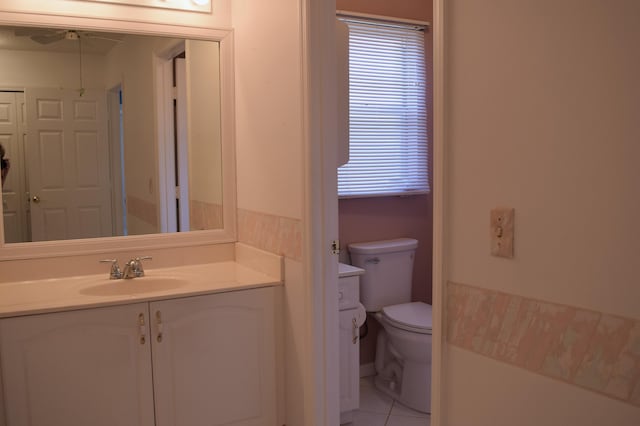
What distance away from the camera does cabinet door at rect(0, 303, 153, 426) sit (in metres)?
1.97

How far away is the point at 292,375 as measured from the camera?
236cm

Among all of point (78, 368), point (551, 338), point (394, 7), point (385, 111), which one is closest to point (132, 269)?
point (78, 368)

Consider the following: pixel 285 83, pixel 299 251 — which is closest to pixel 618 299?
pixel 299 251

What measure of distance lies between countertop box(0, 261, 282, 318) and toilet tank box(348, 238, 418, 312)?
0.81 m

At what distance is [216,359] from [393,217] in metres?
1.54

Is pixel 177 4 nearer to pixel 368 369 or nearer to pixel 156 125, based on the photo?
pixel 156 125

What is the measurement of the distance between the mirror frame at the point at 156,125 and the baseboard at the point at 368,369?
1.20 metres

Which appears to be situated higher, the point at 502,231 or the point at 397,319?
the point at 502,231

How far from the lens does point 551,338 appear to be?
118 centimetres

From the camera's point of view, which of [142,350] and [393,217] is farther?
[393,217]

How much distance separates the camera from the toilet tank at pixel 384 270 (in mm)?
3219

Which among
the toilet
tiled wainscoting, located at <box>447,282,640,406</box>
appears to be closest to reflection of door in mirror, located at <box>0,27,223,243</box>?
the toilet

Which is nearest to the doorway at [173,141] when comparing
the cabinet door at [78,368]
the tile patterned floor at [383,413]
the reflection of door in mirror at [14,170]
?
the reflection of door in mirror at [14,170]

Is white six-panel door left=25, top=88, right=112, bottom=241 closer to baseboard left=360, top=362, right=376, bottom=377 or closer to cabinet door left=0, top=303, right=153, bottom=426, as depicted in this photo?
cabinet door left=0, top=303, right=153, bottom=426
